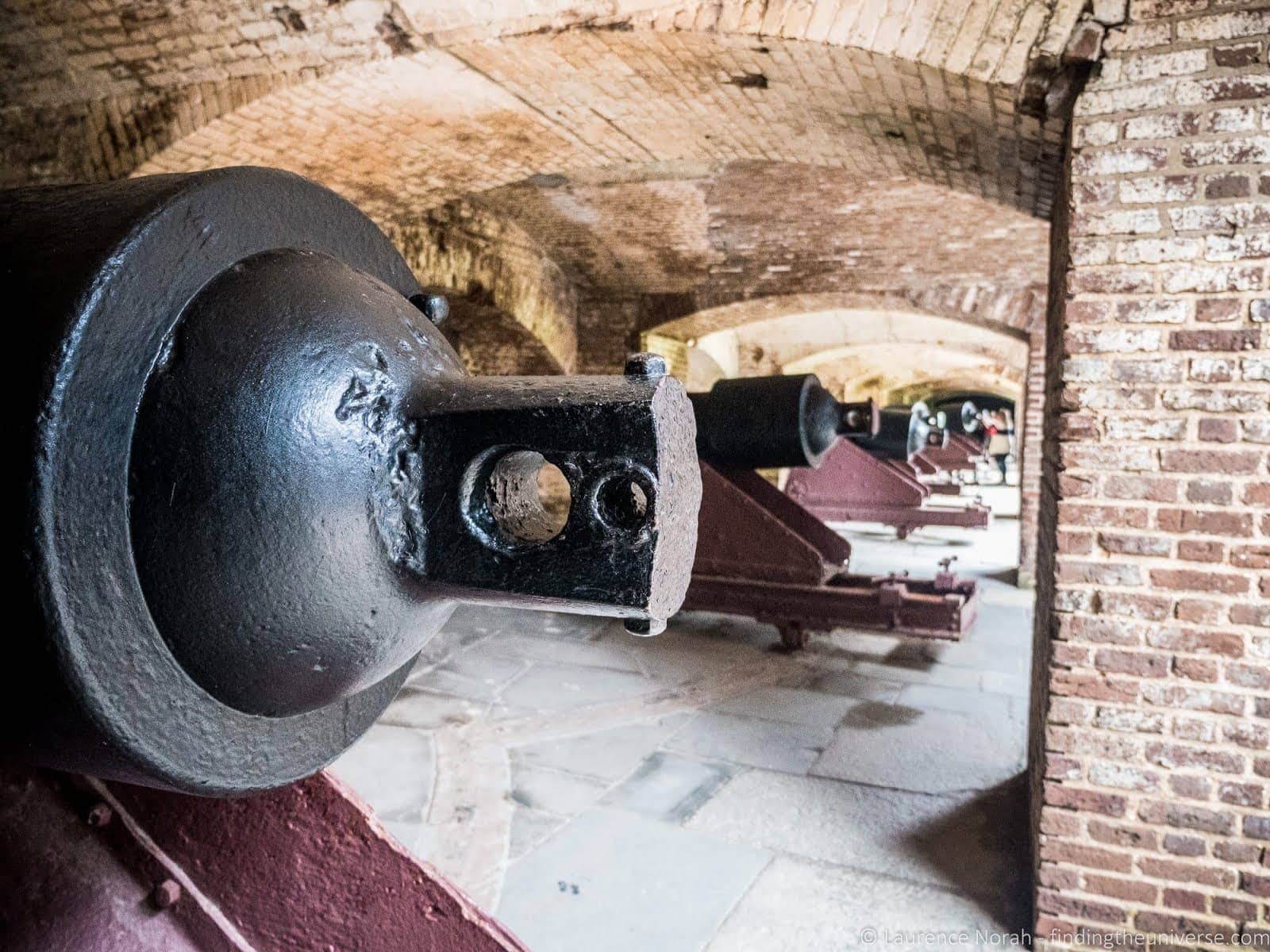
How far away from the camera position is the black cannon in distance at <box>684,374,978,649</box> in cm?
571

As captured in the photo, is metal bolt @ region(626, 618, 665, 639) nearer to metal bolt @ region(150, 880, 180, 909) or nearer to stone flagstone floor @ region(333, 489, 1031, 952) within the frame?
metal bolt @ region(150, 880, 180, 909)

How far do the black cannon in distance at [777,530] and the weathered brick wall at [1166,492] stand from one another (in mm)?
2852

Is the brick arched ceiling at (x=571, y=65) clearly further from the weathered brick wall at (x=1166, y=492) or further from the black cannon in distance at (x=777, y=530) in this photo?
the black cannon in distance at (x=777, y=530)

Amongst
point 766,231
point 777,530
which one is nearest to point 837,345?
point 766,231

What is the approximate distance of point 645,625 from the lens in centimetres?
83

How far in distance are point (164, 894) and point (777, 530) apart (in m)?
4.85

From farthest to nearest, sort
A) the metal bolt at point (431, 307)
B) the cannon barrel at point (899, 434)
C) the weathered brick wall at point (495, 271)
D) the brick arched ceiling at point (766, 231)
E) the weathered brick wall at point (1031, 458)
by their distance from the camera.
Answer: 1. the cannon barrel at point (899, 434)
2. the weathered brick wall at point (1031, 458)
3. the weathered brick wall at point (495, 271)
4. the brick arched ceiling at point (766, 231)
5. the metal bolt at point (431, 307)

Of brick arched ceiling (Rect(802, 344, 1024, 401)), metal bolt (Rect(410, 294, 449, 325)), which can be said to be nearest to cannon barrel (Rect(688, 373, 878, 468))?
metal bolt (Rect(410, 294, 449, 325))

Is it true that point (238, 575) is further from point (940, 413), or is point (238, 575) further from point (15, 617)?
point (940, 413)

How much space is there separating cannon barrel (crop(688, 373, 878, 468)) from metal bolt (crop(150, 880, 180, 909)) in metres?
4.85

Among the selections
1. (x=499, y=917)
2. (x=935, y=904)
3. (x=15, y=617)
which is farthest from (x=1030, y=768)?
(x=15, y=617)

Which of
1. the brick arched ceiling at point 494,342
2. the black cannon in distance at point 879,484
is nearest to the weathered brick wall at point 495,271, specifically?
the brick arched ceiling at point 494,342

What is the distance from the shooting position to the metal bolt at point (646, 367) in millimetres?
832

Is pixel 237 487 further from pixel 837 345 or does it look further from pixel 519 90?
pixel 837 345
